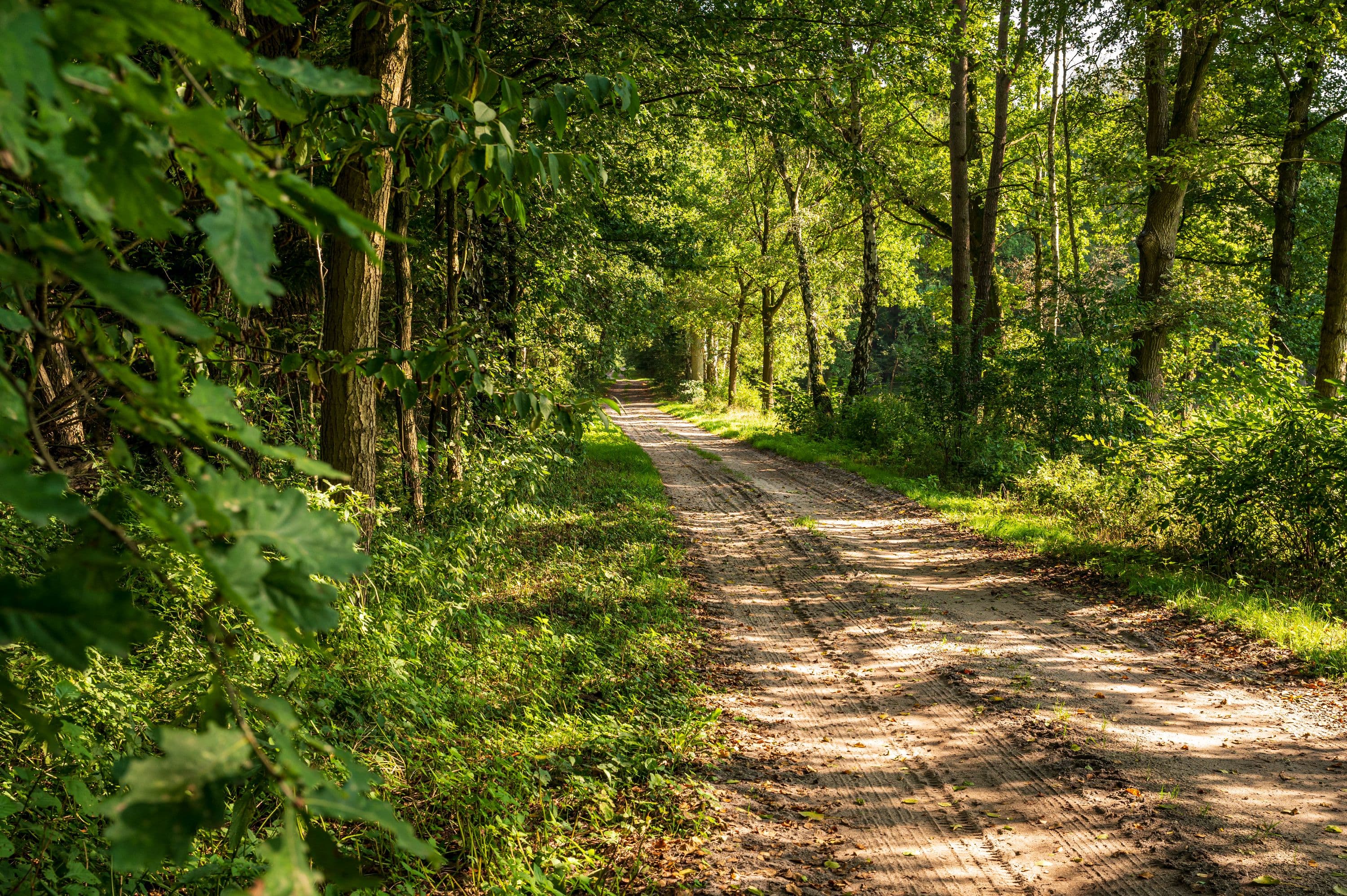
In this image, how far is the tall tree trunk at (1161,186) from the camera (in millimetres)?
12211

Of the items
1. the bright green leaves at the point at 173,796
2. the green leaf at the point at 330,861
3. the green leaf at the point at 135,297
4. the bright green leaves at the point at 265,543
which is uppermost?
the green leaf at the point at 135,297

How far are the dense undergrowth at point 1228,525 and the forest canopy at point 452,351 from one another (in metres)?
0.05

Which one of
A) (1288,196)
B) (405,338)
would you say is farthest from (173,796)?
(1288,196)

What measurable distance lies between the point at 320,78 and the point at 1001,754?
5.02 m

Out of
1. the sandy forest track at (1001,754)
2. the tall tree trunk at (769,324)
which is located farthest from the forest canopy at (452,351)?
the tall tree trunk at (769,324)

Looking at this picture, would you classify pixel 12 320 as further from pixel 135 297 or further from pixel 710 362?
pixel 710 362

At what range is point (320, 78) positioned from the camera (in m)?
0.91

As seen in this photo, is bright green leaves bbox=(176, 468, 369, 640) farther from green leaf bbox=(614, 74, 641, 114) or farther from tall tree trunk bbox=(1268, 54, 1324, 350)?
tall tree trunk bbox=(1268, 54, 1324, 350)

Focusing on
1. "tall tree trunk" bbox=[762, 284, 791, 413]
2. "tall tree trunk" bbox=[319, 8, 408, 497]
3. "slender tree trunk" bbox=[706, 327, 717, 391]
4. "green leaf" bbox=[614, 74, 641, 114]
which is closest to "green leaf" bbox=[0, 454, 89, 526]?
"green leaf" bbox=[614, 74, 641, 114]

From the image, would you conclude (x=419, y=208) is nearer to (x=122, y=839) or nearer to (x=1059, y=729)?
(x=1059, y=729)

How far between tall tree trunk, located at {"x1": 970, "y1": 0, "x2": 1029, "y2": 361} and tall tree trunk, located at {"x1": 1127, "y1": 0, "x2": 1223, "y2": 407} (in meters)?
2.25

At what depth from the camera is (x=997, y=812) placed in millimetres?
4051

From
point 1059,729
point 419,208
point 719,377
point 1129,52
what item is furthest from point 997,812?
point 719,377

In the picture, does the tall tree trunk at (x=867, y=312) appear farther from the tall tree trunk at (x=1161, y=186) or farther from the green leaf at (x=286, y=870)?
the green leaf at (x=286, y=870)
